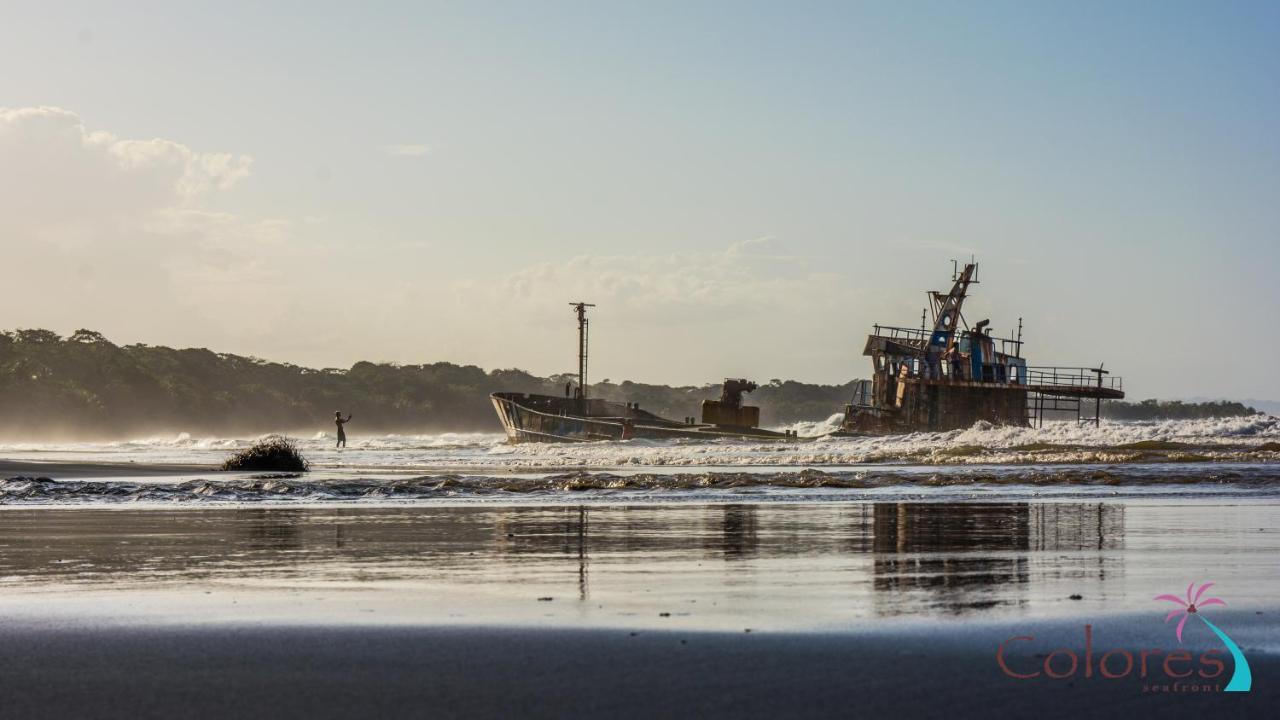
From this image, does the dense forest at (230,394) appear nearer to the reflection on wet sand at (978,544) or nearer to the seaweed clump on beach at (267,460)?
the seaweed clump on beach at (267,460)

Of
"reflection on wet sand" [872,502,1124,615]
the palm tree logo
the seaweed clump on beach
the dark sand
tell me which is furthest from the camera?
the seaweed clump on beach

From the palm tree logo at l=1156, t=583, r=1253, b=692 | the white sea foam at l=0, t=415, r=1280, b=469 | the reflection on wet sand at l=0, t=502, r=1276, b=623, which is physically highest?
the palm tree logo at l=1156, t=583, r=1253, b=692

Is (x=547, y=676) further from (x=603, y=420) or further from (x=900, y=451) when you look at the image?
(x=603, y=420)

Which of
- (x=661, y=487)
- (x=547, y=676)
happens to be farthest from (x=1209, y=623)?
(x=661, y=487)

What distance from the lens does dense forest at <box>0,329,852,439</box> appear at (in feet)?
291

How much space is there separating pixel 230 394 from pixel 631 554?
107 m

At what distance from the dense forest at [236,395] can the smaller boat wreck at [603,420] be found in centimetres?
4444

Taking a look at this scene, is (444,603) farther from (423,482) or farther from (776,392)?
(776,392)

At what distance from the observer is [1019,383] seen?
4666cm

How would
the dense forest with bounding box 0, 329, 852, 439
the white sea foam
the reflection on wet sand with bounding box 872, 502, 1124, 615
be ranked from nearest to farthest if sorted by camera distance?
the reflection on wet sand with bounding box 872, 502, 1124, 615 → the white sea foam → the dense forest with bounding box 0, 329, 852, 439

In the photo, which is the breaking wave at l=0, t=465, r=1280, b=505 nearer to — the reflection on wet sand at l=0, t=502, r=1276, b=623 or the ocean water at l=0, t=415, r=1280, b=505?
the ocean water at l=0, t=415, r=1280, b=505

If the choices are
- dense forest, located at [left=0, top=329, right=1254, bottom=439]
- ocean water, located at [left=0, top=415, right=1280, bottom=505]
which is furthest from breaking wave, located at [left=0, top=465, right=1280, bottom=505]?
dense forest, located at [left=0, top=329, right=1254, bottom=439]

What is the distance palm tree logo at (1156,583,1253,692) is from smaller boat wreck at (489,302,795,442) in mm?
37543

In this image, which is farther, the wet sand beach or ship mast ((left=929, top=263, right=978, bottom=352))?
ship mast ((left=929, top=263, right=978, bottom=352))
